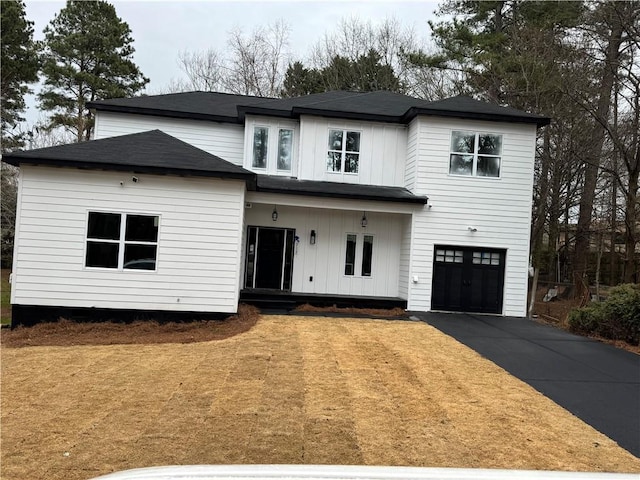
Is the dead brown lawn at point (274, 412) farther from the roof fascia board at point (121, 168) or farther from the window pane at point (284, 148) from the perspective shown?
Answer: the window pane at point (284, 148)

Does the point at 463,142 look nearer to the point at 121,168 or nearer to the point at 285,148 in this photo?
the point at 285,148

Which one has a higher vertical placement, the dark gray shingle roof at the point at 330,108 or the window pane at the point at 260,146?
the dark gray shingle roof at the point at 330,108

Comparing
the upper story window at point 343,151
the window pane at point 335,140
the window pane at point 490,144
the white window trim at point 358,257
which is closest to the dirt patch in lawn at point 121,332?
the white window trim at point 358,257

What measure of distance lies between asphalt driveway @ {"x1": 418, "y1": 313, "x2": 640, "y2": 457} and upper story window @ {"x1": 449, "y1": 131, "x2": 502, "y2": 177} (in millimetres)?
4075

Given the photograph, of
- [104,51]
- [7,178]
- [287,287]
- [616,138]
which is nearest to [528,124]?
[616,138]

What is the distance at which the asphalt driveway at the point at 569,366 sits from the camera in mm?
5348

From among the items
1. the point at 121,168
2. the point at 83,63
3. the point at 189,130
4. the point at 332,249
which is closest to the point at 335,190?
the point at 332,249

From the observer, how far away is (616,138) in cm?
1565

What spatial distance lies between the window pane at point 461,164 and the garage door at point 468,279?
2121mm

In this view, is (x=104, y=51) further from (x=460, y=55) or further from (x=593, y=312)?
(x=593, y=312)

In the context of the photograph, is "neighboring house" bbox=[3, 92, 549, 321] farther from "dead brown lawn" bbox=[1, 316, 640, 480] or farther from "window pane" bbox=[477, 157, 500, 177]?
"dead brown lawn" bbox=[1, 316, 640, 480]

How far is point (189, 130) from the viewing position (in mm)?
14531

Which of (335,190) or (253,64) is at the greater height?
(253,64)

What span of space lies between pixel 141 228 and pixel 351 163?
654cm
